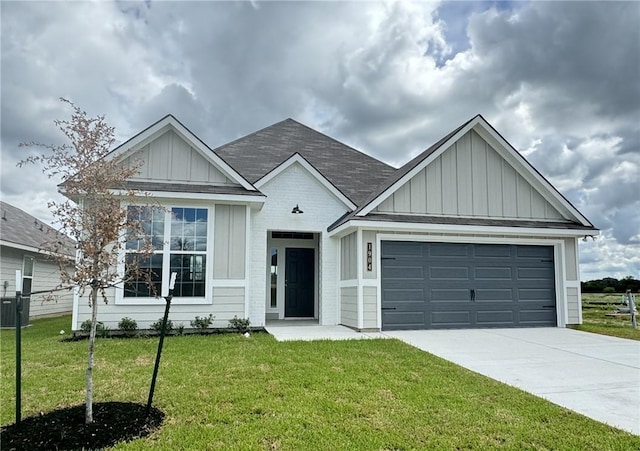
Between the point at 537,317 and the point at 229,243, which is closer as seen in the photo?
the point at 229,243

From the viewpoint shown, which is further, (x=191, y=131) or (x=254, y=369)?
(x=191, y=131)

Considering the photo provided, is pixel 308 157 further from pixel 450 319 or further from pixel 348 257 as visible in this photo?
pixel 450 319

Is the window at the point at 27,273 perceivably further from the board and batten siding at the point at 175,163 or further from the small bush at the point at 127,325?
the board and batten siding at the point at 175,163

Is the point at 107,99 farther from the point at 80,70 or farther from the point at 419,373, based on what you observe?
the point at 419,373

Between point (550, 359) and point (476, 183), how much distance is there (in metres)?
5.39

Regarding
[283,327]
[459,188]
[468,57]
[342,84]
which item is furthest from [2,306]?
[468,57]

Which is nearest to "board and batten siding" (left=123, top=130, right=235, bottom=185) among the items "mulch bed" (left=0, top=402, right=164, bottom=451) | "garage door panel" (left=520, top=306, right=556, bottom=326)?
"mulch bed" (left=0, top=402, right=164, bottom=451)

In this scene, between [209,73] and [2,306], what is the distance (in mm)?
9612

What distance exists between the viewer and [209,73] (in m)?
13.8

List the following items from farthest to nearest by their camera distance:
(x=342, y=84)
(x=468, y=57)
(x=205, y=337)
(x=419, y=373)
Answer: (x=342, y=84), (x=468, y=57), (x=205, y=337), (x=419, y=373)

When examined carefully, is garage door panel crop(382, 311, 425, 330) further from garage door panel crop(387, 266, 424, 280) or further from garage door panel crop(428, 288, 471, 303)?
garage door panel crop(387, 266, 424, 280)

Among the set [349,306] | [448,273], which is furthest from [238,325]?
[448,273]

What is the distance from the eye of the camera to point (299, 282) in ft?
43.4

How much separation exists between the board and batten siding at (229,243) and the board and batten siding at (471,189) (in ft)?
11.9
